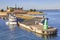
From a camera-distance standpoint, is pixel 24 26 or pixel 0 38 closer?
pixel 0 38

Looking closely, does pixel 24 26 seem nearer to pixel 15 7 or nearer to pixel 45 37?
pixel 45 37

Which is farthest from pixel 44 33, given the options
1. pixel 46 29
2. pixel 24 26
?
pixel 24 26

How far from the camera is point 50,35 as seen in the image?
2068 inches

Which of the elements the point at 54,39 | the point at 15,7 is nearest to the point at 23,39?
the point at 54,39

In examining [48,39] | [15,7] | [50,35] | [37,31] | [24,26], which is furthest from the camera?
[15,7]

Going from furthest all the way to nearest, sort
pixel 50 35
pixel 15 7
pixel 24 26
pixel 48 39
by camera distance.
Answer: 1. pixel 15 7
2. pixel 24 26
3. pixel 50 35
4. pixel 48 39

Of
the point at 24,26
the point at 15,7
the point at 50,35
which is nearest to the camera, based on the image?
the point at 50,35

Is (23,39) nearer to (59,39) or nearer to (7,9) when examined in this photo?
(59,39)

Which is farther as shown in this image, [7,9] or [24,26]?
[7,9]

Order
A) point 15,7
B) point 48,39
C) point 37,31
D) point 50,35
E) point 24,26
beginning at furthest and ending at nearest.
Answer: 1. point 15,7
2. point 24,26
3. point 37,31
4. point 50,35
5. point 48,39

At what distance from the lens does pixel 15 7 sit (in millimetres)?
181750

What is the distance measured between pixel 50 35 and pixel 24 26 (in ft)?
63.2

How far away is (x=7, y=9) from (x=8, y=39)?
134 m

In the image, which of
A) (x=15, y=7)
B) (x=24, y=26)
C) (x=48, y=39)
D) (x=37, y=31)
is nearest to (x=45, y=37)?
(x=48, y=39)
